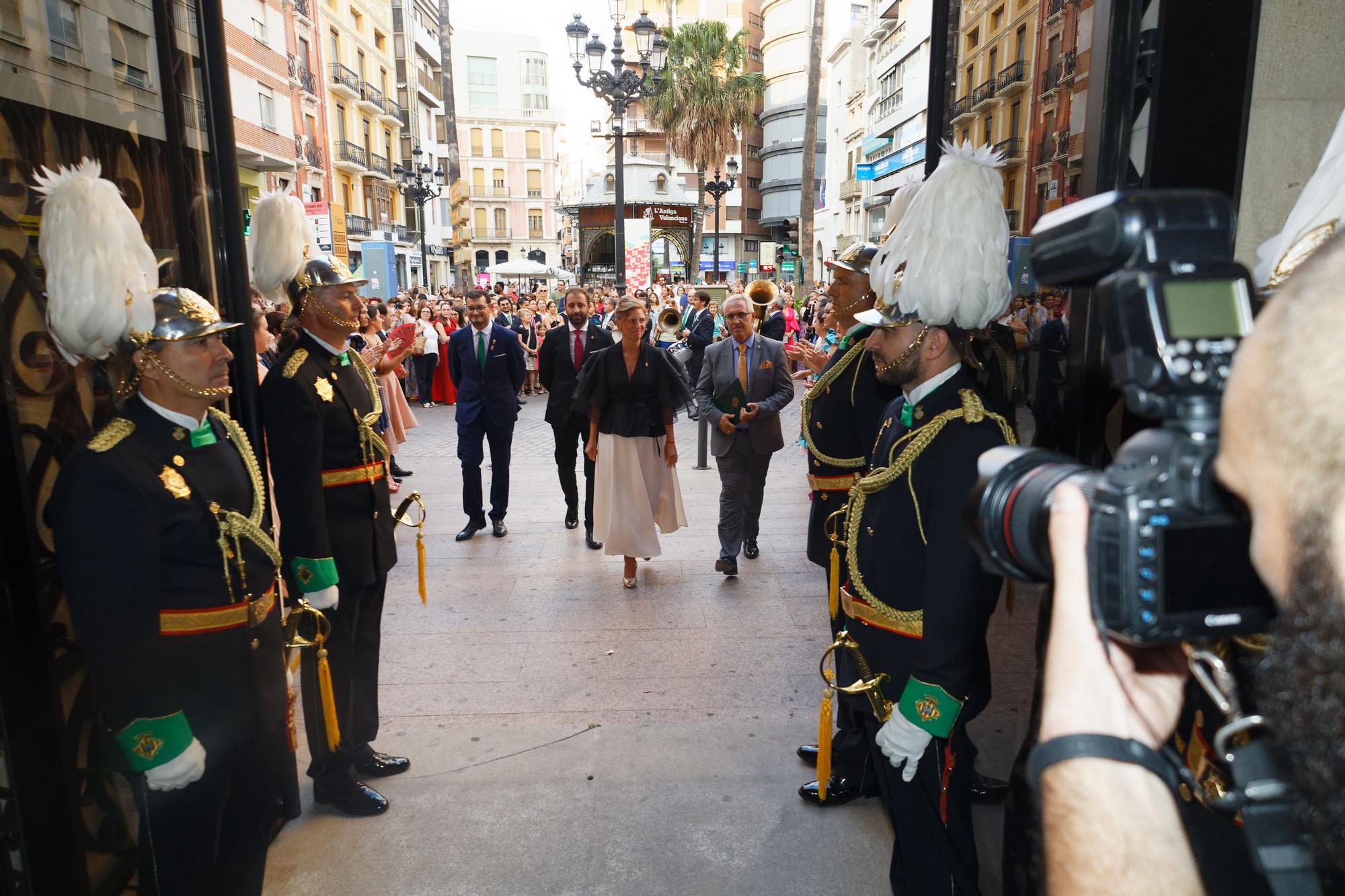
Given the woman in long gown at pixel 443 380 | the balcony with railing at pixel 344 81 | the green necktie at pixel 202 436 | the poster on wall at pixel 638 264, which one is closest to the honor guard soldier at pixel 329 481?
the green necktie at pixel 202 436

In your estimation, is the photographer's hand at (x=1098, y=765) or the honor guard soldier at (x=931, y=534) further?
the honor guard soldier at (x=931, y=534)

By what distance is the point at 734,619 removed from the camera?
18.0 ft

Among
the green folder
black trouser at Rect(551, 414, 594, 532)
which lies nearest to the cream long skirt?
the green folder

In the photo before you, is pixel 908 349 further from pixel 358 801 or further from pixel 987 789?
pixel 358 801

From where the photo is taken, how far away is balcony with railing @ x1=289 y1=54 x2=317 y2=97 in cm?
2989

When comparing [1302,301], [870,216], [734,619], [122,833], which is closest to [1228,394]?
[1302,301]

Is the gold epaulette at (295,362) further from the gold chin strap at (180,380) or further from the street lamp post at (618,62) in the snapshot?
the street lamp post at (618,62)

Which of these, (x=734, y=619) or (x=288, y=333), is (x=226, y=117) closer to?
(x=288, y=333)

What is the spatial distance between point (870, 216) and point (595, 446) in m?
33.3

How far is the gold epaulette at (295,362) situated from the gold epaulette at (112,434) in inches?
37.7

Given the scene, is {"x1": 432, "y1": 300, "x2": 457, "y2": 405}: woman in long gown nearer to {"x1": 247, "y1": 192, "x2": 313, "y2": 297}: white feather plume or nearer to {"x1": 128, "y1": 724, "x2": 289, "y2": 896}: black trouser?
{"x1": 247, "y1": 192, "x2": 313, "y2": 297}: white feather plume

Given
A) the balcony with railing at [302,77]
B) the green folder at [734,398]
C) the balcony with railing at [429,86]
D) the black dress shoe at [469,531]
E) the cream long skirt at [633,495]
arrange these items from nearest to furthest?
the cream long skirt at [633,495] → the green folder at [734,398] → the black dress shoe at [469,531] → the balcony with railing at [302,77] → the balcony with railing at [429,86]

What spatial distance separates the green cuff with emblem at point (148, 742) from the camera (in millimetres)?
2254

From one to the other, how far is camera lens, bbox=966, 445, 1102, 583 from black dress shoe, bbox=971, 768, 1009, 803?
8.89ft
